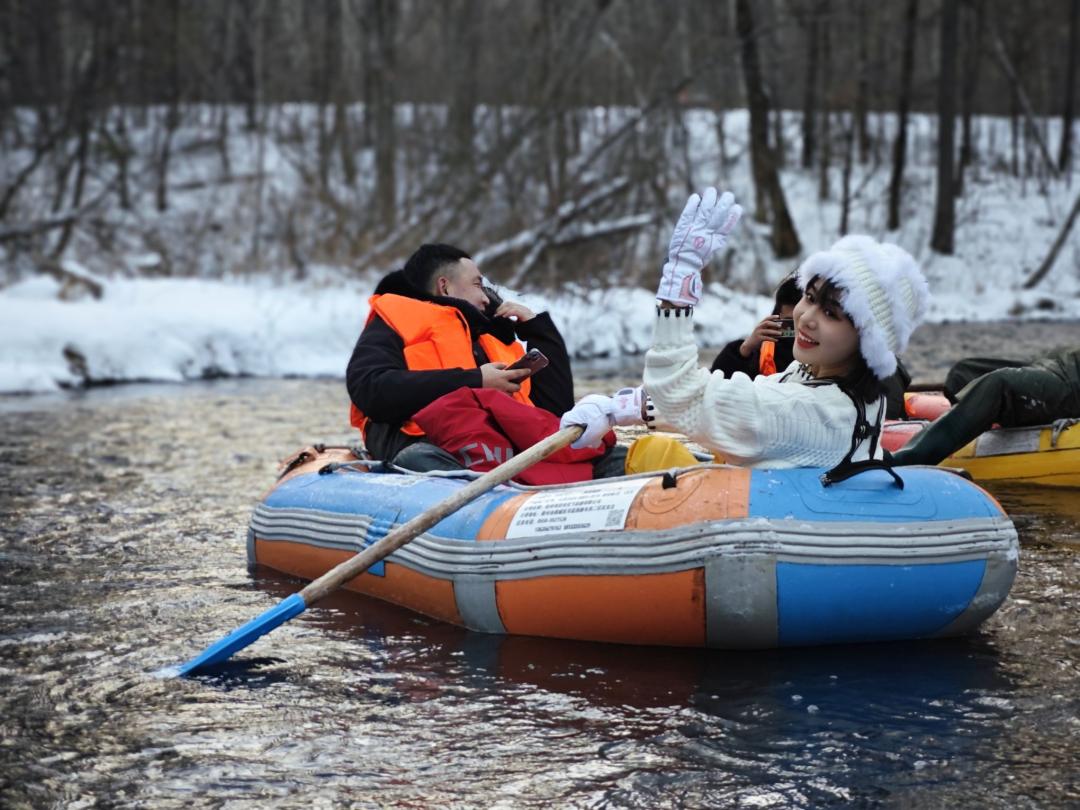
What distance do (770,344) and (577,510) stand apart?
2.08 metres

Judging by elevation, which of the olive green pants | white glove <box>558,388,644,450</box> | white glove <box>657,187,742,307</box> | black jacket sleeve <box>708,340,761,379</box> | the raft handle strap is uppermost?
white glove <box>657,187,742,307</box>

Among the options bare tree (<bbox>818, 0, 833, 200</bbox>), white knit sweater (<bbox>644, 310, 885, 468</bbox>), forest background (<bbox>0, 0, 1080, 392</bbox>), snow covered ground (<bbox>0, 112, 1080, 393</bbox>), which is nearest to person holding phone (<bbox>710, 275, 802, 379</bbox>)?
white knit sweater (<bbox>644, 310, 885, 468</bbox>)

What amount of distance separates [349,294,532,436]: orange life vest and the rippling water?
93 centimetres

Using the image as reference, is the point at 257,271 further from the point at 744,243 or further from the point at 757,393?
the point at 757,393

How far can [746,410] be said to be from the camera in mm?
3896

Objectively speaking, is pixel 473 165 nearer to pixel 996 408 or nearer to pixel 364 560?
pixel 996 408

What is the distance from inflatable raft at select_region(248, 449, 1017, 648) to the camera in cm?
388

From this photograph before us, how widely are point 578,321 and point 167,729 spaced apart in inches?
456

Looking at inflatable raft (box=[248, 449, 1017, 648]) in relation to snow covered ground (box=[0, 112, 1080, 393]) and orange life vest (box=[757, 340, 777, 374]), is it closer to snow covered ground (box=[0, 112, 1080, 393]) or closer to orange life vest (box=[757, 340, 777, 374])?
orange life vest (box=[757, 340, 777, 374])

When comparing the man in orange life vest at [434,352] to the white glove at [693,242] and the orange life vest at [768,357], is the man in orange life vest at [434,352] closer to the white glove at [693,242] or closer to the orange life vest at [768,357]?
the orange life vest at [768,357]

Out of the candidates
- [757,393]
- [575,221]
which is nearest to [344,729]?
[757,393]

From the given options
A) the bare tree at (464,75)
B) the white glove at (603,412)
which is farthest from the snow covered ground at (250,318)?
the white glove at (603,412)

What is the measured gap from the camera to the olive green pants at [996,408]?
6.41 meters

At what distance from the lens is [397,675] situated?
4.06 m
